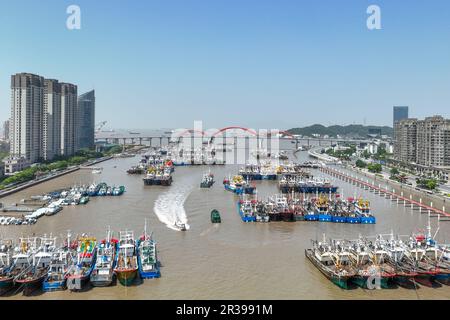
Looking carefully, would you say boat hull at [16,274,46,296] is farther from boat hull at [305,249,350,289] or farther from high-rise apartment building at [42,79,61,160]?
high-rise apartment building at [42,79,61,160]

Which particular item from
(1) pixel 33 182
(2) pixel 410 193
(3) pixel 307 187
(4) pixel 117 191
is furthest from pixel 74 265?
(2) pixel 410 193

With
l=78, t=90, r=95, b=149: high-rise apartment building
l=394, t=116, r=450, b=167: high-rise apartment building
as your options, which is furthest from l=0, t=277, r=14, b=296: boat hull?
l=78, t=90, r=95, b=149: high-rise apartment building

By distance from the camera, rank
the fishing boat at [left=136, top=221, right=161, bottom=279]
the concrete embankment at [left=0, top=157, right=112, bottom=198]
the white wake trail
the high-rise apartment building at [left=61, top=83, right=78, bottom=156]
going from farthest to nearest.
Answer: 1. the high-rise apartment building at [left=61, top=83, right=78, bottom=156]
2. the concrete embankment at [left=0, top=157, right=112, bottom=198]
3. the white wake trail
4. the fishing boat at [left=136, top=221, right=161, bottom=279]

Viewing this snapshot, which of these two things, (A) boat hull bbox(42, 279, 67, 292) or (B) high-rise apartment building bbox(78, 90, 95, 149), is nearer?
(A) boat hull bbox(42, 279, 67, 292)

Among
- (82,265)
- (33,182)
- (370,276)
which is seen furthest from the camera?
(33,182)

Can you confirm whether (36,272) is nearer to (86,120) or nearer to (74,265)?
(74,265)
